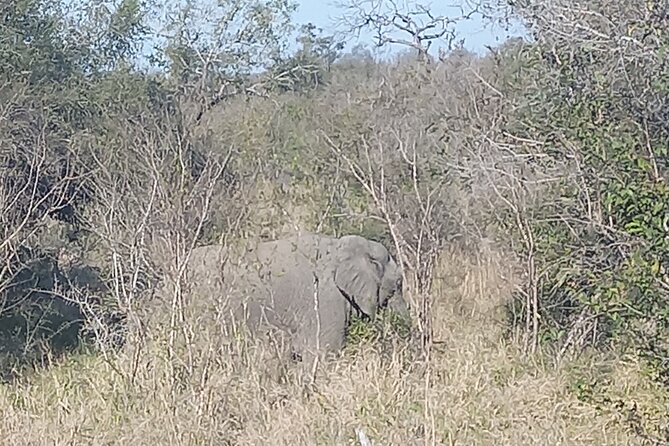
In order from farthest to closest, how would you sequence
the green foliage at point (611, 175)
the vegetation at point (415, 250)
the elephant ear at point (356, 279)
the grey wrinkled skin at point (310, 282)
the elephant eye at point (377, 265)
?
the elephant eye at point (377, 265) → the elephant ear at point (356, 279) → the grey wrinkled skin at point (310, 282) → the vegetation at point (415, 250) → the green foliage at point (611, 175)

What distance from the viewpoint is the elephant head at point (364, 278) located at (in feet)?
30.8

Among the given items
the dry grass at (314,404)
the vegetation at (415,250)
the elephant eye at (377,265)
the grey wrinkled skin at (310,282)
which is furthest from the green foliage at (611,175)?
the elephant eye at (377,265)

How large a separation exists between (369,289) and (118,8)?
24.9ft

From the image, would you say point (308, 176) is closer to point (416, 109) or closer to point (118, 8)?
point (416, 109)

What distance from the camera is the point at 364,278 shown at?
9.38 m

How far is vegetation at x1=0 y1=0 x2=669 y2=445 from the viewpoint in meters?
5.62

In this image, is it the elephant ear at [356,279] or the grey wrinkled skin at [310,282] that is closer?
the grey wrinkled skin at [310,282]

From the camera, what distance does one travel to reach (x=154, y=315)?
7.27 meters

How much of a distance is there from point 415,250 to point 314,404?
70.8 inches

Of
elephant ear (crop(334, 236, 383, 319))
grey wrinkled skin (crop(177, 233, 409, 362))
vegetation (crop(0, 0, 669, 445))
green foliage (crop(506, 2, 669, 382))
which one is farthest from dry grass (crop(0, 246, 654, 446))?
elephant ear (crop(334, 236, 383, 319))

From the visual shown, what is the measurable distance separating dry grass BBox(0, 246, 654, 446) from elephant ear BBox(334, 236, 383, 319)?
1.76 m

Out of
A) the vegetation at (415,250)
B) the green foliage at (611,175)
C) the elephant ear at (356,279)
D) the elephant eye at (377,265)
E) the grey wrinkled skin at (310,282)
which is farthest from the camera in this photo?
the elephant eye at (377,265)

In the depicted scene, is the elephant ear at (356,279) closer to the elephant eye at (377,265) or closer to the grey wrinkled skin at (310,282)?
the grey wrinkled skin at (310,282)

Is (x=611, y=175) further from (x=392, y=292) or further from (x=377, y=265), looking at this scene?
(x=392, y=292)
